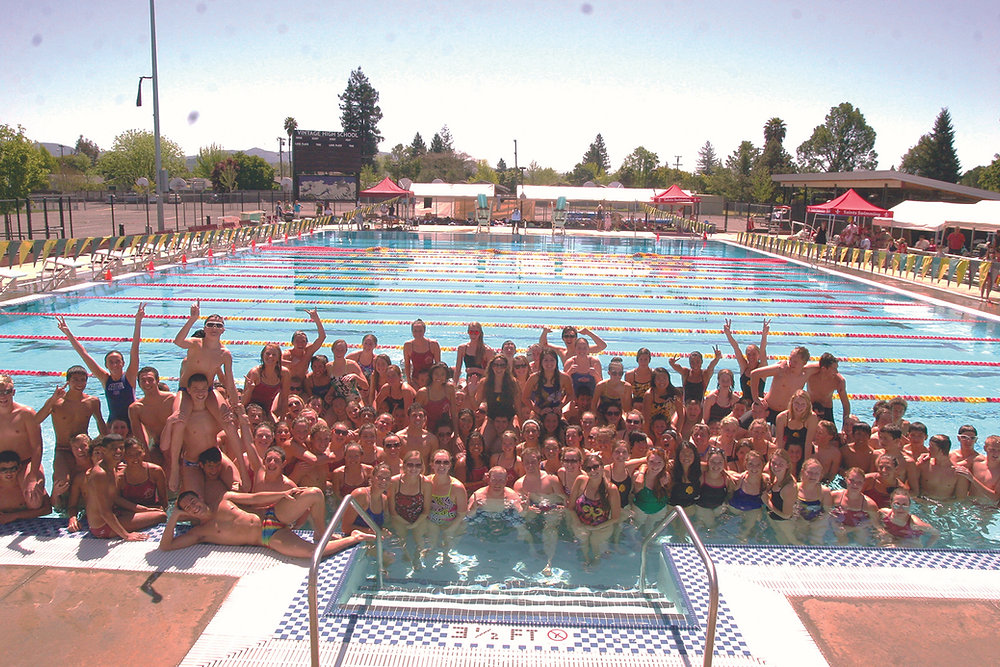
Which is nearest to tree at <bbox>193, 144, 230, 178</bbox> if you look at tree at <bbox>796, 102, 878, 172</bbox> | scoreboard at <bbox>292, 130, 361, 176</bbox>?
scoreboard at <bbox>292, 130, 361, 176</bbox>

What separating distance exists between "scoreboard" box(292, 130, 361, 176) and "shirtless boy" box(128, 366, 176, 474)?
113ft

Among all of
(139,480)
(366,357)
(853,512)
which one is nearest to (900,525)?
(853,512)

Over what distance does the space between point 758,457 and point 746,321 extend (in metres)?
8.33

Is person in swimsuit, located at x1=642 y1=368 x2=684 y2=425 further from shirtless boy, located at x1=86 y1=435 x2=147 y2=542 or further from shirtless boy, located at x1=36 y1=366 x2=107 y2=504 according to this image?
shirtless boy, located at x1=36 y1=366 x2=107 y2=504

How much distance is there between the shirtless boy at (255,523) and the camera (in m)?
4.12

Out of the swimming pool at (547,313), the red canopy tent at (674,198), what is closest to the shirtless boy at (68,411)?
the swimming pool at (547,313)

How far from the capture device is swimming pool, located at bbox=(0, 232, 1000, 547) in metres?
9.68

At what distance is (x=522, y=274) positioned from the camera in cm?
1784

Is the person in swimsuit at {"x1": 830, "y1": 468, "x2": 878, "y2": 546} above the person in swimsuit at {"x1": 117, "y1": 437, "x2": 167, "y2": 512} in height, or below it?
below

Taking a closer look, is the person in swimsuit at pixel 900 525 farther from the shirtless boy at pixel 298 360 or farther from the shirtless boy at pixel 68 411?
the shirtless boy at pixel 68 411

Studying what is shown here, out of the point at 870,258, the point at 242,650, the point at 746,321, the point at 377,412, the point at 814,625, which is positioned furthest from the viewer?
the point at 870,258

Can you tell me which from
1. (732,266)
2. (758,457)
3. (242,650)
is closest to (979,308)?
(732,266)

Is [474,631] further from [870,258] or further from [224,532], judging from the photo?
[870,258]

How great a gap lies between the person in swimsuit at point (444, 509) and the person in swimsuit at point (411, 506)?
0.06 meters
